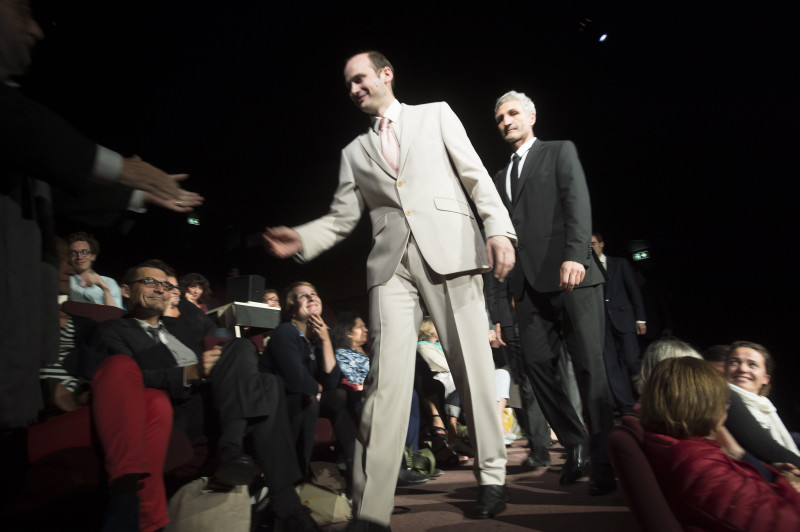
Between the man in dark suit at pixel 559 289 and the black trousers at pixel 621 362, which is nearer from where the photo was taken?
the man in dark suit at pixel 559 289

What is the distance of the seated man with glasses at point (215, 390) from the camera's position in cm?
207

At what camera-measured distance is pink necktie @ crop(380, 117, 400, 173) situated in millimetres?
1978

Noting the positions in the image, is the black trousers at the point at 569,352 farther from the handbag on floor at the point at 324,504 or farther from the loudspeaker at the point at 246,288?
the loudspeaker at the point at 246,288

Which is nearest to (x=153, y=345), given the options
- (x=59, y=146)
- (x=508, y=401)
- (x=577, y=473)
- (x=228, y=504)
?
(x=228, y=504)

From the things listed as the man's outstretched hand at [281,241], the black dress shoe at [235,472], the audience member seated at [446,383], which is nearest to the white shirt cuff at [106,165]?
the man's outstretched hand at [281,241]

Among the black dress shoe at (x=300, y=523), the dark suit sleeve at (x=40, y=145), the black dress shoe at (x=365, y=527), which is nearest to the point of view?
the dark suit sleeve at (x=40, y=145)

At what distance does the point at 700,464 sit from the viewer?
125cm

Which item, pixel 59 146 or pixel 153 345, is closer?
pixel 59 146

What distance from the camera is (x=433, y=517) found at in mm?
1853

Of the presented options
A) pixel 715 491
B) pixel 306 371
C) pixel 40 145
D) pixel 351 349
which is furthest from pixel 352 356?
pixel 40 145

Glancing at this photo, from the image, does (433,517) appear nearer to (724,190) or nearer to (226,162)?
(724,190)

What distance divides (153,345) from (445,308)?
1.28 m

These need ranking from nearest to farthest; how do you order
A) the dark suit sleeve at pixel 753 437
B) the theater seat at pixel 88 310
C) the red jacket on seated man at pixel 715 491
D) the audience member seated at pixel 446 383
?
1. the red jacket on seated man at pixel 715 491
2. the dark suit sleeve at pixel 753 437
3. the theater seat at pixel 88 310
4. the audience member seated at pixel 446 383

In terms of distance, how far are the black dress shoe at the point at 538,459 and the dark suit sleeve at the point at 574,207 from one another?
1190mm
